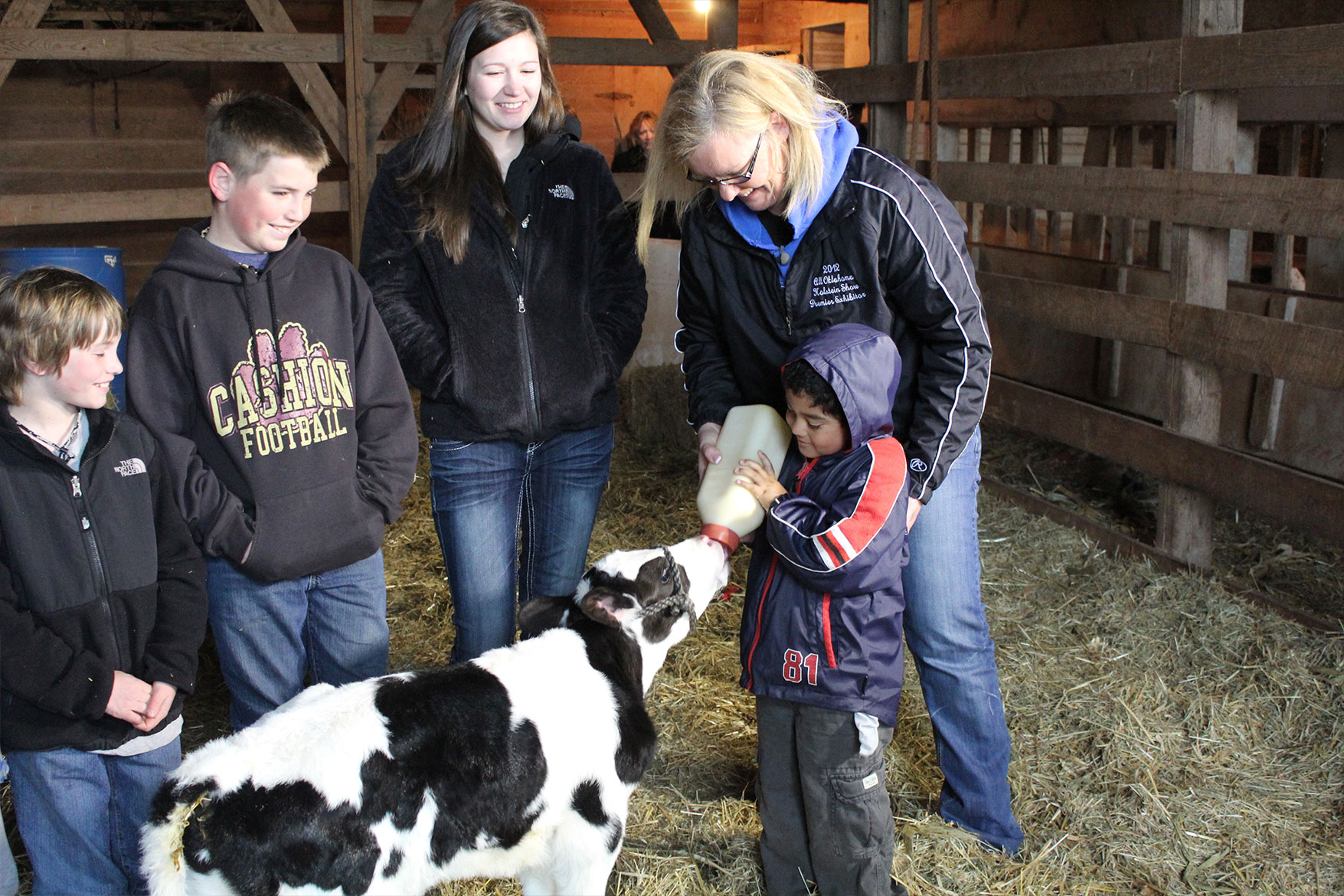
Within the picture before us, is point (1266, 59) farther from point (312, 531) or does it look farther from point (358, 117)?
point (358, 117)

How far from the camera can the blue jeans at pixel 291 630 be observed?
2.87m

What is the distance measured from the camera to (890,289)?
2.72m

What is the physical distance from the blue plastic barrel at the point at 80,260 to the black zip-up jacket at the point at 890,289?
12.8ft

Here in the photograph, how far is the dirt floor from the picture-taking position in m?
3.09

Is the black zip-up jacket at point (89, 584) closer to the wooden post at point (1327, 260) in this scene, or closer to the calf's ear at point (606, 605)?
the calf's ear at point (606, 605)

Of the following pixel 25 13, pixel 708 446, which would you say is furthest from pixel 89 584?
pixel 25 13

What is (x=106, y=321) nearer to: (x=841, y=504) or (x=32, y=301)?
(x=32, y=301)

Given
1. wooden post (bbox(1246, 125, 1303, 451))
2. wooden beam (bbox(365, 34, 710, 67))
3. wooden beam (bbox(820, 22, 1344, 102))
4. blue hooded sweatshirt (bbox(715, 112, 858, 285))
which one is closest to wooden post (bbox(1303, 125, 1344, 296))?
wooden post (bbox(1246, 125, 1303, 451))

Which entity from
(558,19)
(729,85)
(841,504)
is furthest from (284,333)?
(558,19)

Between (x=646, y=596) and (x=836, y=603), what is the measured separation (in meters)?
0.45

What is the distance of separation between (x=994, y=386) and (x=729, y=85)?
4.12 meters

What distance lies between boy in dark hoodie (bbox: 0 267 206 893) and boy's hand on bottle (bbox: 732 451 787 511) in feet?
4.44

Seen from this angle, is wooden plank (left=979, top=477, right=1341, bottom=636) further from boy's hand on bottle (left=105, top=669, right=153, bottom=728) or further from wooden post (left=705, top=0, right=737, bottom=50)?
boy's hand on bottle (left=105, top=669, right=153, bottom=728)

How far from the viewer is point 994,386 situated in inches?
245
